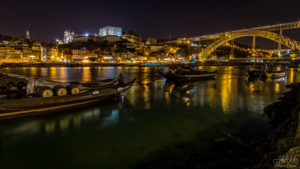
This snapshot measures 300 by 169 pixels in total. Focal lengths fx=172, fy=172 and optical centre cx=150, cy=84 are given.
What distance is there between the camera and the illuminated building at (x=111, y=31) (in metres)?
116

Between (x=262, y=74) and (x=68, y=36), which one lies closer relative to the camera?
(x=262, y=74)

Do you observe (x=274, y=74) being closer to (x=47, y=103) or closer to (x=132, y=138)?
(x=132, y=138)

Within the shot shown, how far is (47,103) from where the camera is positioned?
7.57 meters

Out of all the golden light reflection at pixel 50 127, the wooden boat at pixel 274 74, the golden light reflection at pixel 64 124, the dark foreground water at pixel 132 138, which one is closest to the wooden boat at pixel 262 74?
the wooden boat at pixel 274 74

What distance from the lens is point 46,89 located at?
7.59m

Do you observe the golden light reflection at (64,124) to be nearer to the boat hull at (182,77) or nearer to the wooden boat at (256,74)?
the boat hull at (182,77)

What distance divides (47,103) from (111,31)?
382ft

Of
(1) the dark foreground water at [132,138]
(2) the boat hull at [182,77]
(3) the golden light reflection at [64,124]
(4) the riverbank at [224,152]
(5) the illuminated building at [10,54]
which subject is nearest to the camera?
(4) the riverbank at [224,152]

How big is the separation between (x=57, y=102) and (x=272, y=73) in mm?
28604

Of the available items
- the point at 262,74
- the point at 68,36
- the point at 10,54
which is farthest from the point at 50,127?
the point at 68,36

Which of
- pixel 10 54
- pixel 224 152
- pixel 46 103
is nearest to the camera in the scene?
pixel 224 152

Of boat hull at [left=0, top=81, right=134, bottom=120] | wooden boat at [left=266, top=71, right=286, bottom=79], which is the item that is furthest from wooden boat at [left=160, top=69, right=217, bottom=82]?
boat hull at [left=0, top=81, right=134, bottom=120]

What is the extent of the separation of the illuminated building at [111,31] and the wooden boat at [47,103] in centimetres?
11410

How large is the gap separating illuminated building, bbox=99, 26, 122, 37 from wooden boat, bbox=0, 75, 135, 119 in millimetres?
114105
